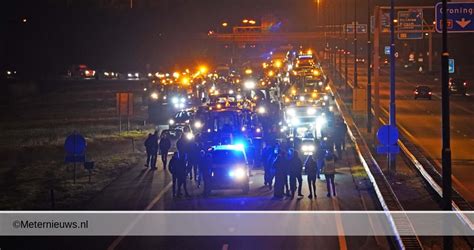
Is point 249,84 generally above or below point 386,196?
above

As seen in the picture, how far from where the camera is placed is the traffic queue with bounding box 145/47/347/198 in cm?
2384

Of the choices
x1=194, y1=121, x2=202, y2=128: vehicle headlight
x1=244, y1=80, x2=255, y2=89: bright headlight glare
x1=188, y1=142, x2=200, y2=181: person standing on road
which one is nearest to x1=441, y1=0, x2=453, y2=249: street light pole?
x1=188, y1=142, x2=200, y2=181: person standing on road

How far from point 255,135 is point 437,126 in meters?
15.7

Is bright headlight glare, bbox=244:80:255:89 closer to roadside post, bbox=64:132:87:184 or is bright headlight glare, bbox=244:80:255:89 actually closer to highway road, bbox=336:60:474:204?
highway road, bbox=336:60:474:204

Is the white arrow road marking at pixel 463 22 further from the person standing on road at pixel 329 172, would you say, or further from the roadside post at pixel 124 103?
the roadside post at pixel 124 103

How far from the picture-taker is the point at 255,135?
35.5 meters

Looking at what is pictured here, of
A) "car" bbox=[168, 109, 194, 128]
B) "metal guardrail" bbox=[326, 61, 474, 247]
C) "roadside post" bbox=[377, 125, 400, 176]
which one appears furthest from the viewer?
"car" bbox=[168, 109, 194, 128]

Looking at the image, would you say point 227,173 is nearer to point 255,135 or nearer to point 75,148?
point 75,148

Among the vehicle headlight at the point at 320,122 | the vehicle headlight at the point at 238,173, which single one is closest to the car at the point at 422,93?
the vehicle headlight at the point at 320,122

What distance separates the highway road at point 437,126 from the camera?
28.9 meters

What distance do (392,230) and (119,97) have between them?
20.1 metres

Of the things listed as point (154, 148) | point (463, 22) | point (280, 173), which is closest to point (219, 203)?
point (280, 173)

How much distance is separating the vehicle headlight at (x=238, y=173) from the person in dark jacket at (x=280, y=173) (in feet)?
3.56

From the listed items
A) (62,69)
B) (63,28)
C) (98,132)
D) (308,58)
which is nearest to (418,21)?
(308,58)
